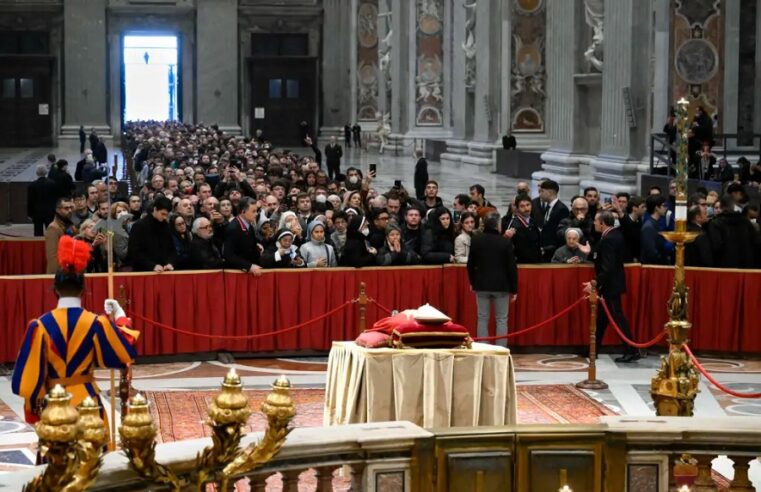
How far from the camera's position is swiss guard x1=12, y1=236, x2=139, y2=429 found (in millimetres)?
7863

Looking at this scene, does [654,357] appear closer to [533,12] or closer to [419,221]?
[419,221]

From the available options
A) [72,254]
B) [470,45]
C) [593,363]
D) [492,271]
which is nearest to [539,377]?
[593,363]

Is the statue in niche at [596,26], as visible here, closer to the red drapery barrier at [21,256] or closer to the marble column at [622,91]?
the marble column at [622,91]

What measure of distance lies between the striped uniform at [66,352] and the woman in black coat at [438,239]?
8077mm

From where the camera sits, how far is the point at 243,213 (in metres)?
15.7

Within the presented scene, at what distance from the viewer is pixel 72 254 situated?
789cm

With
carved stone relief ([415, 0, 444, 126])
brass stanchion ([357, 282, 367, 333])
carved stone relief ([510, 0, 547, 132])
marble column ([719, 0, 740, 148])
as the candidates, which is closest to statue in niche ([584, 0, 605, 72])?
marble column ([719, 0, 740, 148])

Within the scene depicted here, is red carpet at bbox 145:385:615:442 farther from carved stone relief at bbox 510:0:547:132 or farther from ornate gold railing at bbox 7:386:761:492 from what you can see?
carved stone relief at bbox 510:0:547:132

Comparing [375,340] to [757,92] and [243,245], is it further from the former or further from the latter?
[757,92]

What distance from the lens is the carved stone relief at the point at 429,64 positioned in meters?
48.0

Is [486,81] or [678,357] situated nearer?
[678,357]

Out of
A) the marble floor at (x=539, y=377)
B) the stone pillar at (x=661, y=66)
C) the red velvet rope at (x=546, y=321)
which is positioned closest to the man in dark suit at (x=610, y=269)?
the red velvet rope at (x=546, y=321)

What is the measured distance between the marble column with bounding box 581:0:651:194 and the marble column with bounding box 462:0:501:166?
1155 centimetres

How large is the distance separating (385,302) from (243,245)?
1.61 m
